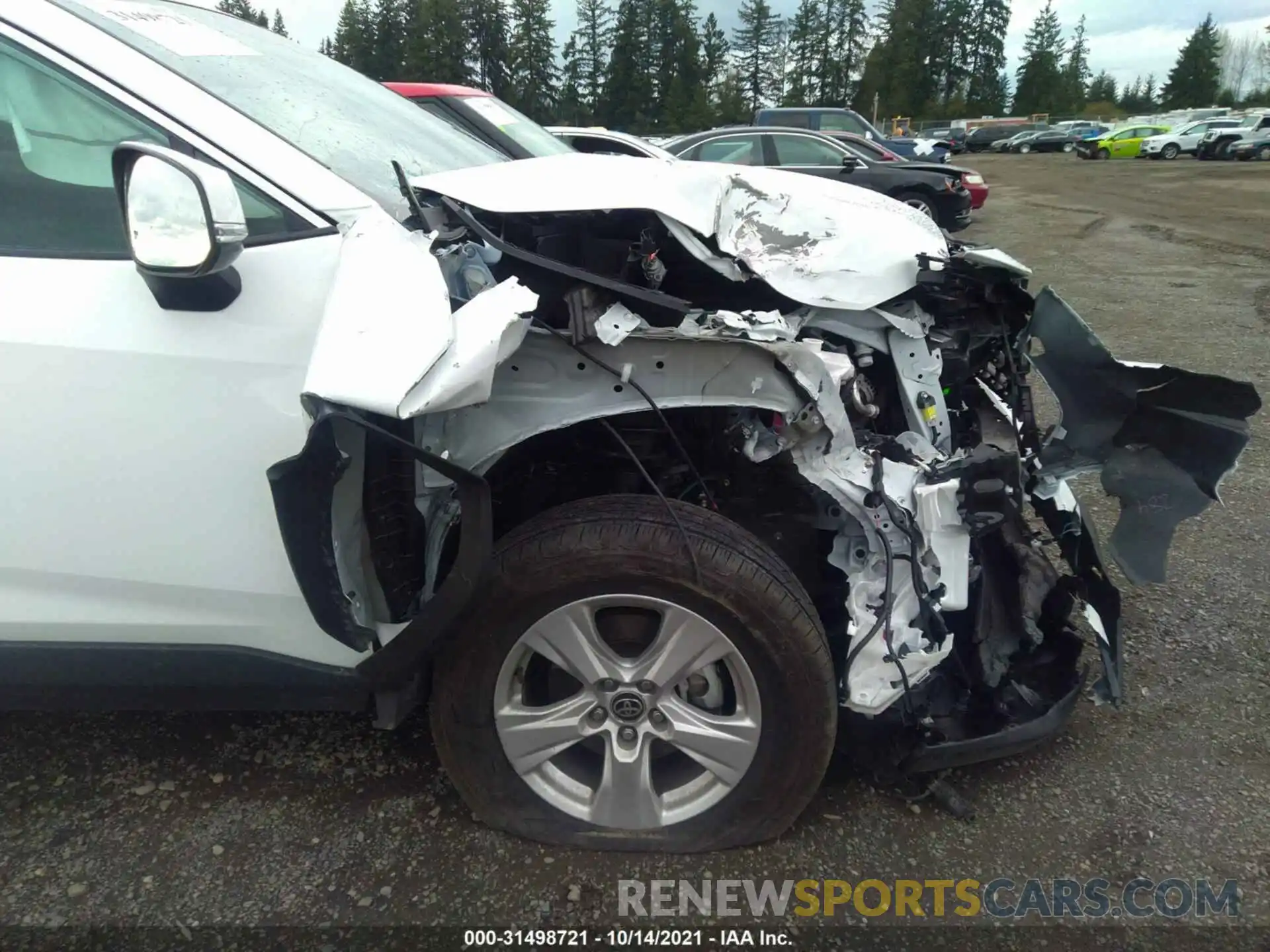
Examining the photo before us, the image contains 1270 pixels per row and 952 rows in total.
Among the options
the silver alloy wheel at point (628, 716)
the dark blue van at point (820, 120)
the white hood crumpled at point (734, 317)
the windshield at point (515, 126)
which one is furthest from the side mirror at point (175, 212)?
the dark blue van at point (820, 120)

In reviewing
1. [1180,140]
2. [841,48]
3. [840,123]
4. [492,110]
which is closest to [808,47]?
[841,48]

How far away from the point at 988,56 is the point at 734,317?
307 feet

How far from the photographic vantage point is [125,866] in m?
2.17

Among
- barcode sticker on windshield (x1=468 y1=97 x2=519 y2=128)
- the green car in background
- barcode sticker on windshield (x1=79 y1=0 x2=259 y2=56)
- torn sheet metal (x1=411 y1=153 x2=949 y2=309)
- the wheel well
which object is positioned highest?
barcode sticker on windshield (x1=79 y1=0 x2=259 y2=56)

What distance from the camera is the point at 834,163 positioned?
12.4 meters

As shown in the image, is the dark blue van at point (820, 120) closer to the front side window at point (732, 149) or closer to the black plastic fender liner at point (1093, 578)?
the front side window at point (732, 149)

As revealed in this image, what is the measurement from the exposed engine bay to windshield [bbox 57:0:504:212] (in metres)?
0.25

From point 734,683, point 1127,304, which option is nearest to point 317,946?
point 734,683

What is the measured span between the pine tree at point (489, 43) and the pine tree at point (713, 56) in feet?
56.4

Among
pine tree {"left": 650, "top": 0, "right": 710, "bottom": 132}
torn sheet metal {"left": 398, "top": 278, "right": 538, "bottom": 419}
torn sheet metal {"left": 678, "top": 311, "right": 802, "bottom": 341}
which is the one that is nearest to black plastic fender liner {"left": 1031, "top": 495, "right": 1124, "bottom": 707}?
torn sheet metal {"left": 678, "top": 311, "right": 802, "bottom": 341}

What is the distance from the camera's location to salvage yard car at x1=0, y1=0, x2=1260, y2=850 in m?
1.79

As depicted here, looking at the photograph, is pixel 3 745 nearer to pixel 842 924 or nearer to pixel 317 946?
pixel 317 946

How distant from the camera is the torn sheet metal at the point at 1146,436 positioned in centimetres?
217

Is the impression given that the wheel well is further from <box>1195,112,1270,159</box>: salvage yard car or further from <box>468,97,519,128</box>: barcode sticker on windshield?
<box>1195,112,1270,159</box>: salvage yard car
